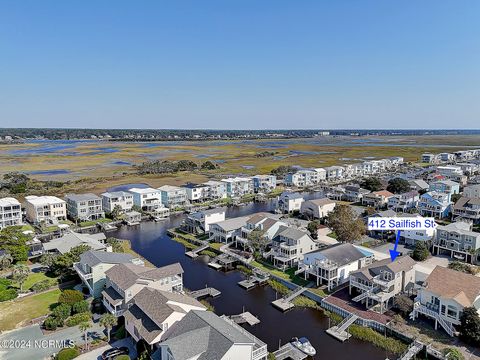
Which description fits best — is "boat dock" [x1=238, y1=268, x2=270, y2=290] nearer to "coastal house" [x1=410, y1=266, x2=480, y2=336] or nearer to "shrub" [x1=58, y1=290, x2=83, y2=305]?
"coastal house" [x1=410, y1=266, x2=480, y2=336]

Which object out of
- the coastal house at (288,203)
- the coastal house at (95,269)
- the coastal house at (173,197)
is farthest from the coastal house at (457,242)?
the coastal house at (173,197)

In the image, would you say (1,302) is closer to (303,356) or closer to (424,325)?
(303,356)

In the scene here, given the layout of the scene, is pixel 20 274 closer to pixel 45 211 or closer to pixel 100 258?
pixel 100 258

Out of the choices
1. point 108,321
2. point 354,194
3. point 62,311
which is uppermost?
point 354,194

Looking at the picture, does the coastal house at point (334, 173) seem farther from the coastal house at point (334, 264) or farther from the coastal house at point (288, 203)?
the coastal house at point (334, 264)

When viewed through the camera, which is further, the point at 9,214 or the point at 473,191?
the point at 473,191

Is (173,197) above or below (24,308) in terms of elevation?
above

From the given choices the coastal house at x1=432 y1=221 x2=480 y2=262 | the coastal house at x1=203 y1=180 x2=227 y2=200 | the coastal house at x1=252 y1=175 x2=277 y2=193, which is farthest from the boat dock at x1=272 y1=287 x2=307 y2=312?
the coastal house at x1=252 y1=175 x2=277 y2=193

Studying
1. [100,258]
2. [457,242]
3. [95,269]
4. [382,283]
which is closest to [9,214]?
[100,258]
